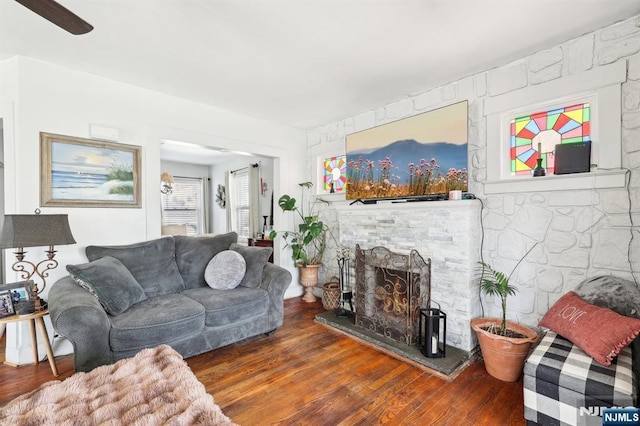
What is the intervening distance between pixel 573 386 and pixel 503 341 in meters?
0.60

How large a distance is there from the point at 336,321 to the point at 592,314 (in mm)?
2178

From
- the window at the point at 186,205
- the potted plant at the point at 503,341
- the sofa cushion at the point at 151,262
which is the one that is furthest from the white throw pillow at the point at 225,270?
the window at the point at 186,205

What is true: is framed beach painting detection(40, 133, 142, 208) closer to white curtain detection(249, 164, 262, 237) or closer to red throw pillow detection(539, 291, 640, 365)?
white curtain detection(249, 164, 262, 237)

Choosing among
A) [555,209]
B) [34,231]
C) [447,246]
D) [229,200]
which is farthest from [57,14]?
[229,200]

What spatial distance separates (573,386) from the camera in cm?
153

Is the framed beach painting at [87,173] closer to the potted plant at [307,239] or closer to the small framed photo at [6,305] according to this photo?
the small framed photo at [6,305]

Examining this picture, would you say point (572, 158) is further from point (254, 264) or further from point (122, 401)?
point (122, 401)

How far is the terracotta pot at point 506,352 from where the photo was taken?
2.11 m

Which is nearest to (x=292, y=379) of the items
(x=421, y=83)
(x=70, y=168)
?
(x=70, y=168)

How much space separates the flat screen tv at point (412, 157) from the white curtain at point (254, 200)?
249cm

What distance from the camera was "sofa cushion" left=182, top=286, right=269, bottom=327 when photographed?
8.13ft

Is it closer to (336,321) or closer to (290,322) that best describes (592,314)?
(336,321)

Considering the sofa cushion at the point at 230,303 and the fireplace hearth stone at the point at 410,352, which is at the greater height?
the sofa cushion at the point at 230,303

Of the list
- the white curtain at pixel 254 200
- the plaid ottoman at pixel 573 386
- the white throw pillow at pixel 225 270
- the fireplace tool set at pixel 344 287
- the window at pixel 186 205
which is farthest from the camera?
the window at pixel 186 205
